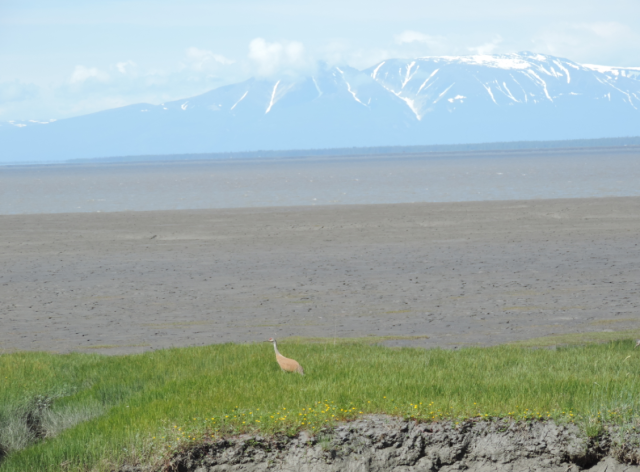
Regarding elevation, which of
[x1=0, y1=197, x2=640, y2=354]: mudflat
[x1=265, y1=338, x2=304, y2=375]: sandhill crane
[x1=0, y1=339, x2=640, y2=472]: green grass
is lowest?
[x1=0, y1=197, x2=640, y2=354]: mudflat

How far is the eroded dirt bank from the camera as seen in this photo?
8086 millimetres

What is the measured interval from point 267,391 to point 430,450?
221 centimetres

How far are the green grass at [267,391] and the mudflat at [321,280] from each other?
263cm

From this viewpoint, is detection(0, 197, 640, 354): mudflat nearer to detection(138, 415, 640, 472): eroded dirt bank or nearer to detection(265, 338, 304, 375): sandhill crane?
detection(265, 338, 304, 375): sandhill crane

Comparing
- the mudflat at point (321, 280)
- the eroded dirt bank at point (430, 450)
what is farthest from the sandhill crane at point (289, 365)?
the mudflat at point (321, 280)

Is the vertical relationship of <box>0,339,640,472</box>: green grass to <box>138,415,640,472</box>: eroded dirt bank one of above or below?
above

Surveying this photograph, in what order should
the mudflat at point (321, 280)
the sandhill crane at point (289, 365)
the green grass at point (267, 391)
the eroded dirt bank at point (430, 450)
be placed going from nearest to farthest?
the eroded dirt bank at point (430, 450)
the green grass at point (267, 391)
the sandhill crane at point (289, 365)
the mudflat at point (321, 280)

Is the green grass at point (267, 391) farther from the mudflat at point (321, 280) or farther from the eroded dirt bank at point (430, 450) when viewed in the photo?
the mudflat at point (321, 280)

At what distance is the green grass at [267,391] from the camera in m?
8.37

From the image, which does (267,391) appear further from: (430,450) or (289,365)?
(430,450)

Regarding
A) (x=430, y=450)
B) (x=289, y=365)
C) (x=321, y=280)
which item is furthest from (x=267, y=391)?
(x=321, y=280)

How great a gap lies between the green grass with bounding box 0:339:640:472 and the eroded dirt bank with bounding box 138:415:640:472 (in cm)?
17

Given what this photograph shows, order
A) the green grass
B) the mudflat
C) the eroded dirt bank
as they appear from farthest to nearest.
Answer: the mudflat, the green grass, the eroded dirt bank

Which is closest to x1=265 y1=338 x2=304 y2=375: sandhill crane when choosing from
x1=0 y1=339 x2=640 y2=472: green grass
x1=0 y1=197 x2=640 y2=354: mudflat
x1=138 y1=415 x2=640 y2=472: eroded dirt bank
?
x1=0 y1=339 x2=640 y2=472: green grass
